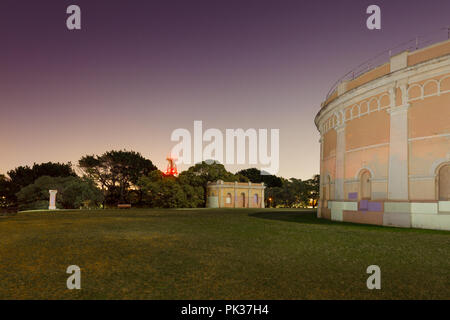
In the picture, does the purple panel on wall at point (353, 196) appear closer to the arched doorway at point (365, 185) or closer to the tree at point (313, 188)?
the arched doorway at point (365, 185)

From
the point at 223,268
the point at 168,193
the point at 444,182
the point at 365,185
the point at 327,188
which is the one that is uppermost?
the point at 444,182

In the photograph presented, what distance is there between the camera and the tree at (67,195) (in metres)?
37.5

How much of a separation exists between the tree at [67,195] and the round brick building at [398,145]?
32.7 m

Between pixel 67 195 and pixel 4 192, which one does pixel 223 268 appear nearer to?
pixel 67 195

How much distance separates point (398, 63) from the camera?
1370cm

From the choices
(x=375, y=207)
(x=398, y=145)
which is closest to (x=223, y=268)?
(x=375, y=207)

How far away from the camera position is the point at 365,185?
15562mm

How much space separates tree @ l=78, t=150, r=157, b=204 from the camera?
158ft

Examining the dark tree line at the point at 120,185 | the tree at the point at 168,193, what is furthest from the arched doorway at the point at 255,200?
the tree at the point at 168,193

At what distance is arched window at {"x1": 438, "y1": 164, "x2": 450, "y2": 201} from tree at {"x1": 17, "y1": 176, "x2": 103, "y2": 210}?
37611mm

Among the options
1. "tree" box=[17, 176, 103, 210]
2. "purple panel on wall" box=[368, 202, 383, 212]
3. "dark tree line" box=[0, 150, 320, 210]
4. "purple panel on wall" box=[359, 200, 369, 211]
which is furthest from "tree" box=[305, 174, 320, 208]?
"purple panel on wall" box=[368, 202, 383, 212]

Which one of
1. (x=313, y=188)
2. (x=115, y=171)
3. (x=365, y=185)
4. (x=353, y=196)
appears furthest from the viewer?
(x=313, y=188)

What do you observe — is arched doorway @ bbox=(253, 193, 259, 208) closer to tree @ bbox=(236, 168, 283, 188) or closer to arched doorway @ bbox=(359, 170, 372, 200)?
tree @ bbox=(236, 168, 283, 188)

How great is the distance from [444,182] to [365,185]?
3761 millimetres
